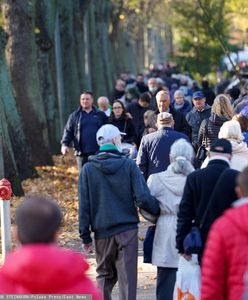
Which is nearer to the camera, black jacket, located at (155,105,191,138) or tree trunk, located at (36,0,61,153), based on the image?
black jacket, located at (155,105,191,138)

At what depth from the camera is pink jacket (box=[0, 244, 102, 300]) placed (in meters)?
5.25

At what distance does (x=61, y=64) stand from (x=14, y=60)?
6.90 m

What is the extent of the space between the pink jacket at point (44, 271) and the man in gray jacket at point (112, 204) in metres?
3.49

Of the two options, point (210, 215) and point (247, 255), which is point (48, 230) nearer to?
point (247, 255)

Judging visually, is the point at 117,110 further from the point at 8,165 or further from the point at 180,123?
the point at 8,165

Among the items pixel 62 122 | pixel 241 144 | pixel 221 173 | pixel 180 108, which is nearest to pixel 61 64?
pixel 62 122

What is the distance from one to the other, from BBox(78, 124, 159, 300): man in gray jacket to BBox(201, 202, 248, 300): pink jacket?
3131 mm

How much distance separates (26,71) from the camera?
894 inches

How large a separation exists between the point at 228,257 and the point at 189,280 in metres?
2.55

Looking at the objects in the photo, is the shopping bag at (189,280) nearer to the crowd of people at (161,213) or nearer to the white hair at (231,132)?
the crowd of people at (161,213)

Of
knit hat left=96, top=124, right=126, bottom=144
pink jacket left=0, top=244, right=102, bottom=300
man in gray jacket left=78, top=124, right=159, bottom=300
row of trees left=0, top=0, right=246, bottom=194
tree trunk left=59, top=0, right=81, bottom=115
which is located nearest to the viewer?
pink jacket left=0, top=244, right=102, bottom=300

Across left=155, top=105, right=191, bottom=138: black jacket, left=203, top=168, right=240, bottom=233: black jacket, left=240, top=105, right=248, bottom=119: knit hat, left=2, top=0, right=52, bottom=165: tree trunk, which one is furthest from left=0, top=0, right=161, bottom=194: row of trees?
left=203, top=168, right=240, bottom=233: black jacket

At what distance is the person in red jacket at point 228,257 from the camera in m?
5.72

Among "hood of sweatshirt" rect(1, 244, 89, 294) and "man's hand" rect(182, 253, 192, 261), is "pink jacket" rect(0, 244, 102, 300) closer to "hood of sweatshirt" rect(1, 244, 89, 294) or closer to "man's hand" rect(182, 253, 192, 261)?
"hood of sweatshirt" rect(1, 244, 89, 294)
